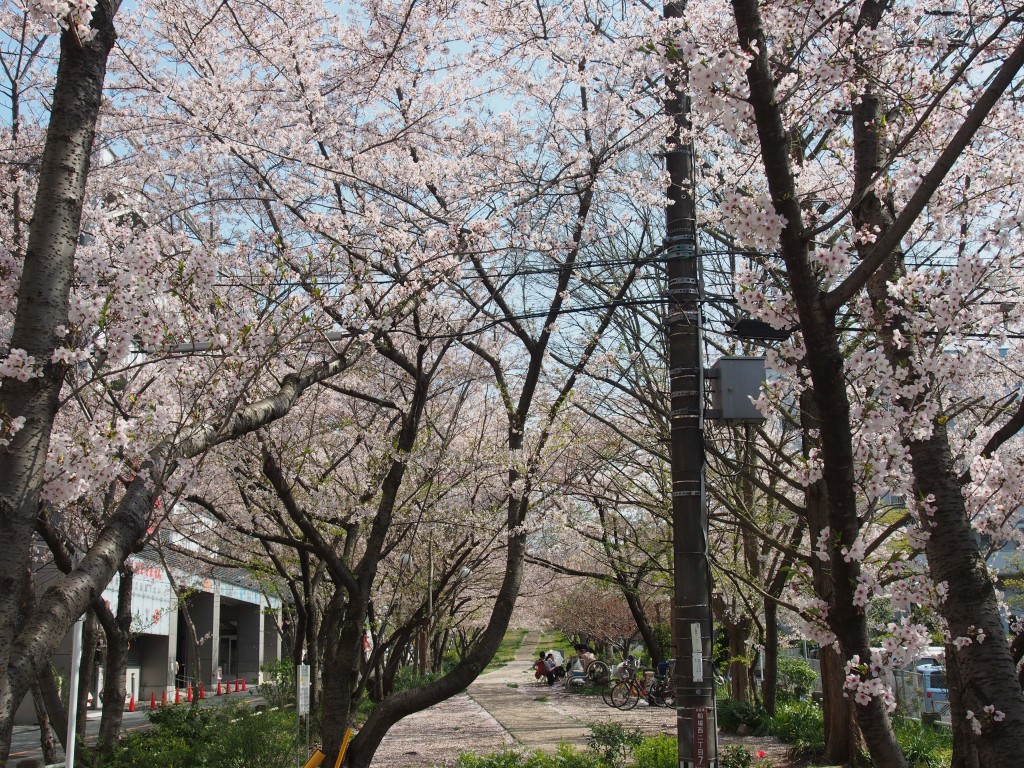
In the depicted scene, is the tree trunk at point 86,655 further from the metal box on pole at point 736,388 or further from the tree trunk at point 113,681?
the metal box on pole at point 736,388

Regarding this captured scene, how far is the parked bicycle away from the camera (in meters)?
21.2

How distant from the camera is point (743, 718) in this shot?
1513 centimetres

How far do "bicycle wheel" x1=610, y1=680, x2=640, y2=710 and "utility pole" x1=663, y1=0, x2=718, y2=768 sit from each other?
52.9 ft

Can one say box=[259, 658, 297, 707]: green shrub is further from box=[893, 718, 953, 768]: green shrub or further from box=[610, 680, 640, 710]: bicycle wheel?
box=[893, 718, 953, 768]: green shrub

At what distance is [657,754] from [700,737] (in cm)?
480

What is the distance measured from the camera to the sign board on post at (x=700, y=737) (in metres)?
5.52

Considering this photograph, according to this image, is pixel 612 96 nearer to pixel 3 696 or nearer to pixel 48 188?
pixel 48 188

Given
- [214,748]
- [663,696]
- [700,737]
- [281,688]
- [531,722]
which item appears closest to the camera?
[700,737]

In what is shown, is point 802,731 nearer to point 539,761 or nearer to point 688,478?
point 539,761

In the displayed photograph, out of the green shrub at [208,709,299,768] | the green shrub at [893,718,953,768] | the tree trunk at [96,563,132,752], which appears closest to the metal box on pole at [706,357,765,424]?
the green shrub at [893,718,953,768]

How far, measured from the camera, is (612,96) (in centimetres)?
827

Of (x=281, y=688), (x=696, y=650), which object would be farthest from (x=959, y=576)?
(x=281, y=688)

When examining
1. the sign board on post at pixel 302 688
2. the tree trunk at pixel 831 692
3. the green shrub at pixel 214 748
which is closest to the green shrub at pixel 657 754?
the tree trunk at pixel 831 692

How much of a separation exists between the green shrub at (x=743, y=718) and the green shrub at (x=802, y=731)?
12.2 inches
